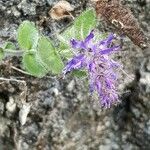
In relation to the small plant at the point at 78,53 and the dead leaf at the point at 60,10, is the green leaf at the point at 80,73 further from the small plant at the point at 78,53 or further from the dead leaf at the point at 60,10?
the dead leaf at the point at 60,10

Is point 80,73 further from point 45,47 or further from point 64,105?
point 64,105

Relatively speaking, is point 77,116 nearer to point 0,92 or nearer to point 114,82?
point 0,92

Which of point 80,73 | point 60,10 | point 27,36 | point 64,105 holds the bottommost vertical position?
point 64,105

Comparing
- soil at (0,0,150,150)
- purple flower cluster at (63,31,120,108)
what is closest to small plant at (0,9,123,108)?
purple flower cluster at (63,31,120,108)

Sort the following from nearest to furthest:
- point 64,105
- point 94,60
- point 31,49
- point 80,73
Result: point 94,60 < point 80,73 < point 31,49 < point 64,105

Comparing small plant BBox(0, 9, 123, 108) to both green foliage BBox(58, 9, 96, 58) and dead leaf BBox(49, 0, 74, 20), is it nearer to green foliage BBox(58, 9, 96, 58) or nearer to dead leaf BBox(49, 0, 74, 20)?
green foliage BBox(58, 9, 96, 58)

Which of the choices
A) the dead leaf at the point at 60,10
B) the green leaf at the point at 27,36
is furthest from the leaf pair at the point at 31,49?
the dead leaf at the point at 60,10

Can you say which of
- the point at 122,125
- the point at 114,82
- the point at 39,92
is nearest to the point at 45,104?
the point at 39,92

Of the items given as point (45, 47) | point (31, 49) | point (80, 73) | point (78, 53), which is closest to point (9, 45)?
point (31, 49)
